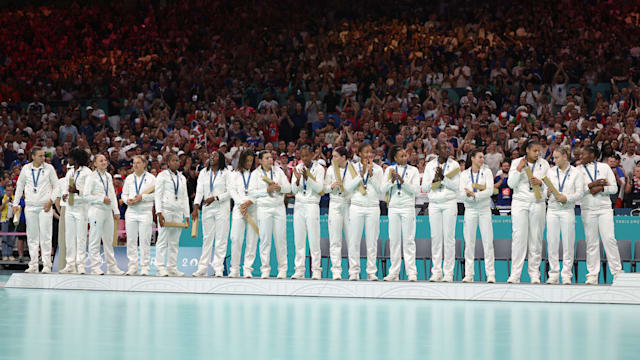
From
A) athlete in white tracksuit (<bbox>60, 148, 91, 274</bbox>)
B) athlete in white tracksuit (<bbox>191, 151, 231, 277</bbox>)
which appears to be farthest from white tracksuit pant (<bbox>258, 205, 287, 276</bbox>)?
athlete in white tracksuit (<bbox>60, 148, 91, 274</bbox>)

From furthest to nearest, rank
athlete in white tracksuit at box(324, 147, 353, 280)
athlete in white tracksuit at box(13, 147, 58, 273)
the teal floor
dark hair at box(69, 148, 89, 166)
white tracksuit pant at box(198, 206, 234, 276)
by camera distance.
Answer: athlete in white tracksuit at box(13, 147, 58, 273), dark hair at box(69, 148, 89, 166), white tracksuit pant at box(198, 206, 234, 276), athlete in white tracksuit at box(324, 147, 353, 280), the teal floor

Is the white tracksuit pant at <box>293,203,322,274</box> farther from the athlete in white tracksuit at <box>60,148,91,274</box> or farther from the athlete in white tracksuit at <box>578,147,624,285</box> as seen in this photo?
the athlete in white tracksuit at <box>578,147,624,285</box>

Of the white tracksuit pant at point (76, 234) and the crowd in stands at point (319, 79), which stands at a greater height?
the crowd in stands at point (319, 79)

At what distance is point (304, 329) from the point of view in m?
9.51

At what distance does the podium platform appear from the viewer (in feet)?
40.4

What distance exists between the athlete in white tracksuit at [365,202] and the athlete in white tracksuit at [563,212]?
275 cm

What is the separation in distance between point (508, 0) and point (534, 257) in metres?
13.2

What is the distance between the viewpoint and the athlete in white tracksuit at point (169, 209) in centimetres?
1411

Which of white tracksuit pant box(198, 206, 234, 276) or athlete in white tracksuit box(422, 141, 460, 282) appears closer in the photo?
athlete in white tracksuit box(422, 141, 460, 282)

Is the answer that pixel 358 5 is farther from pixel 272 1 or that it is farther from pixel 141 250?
pixel 141 250

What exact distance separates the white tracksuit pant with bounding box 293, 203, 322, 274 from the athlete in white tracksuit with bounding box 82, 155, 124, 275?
3.34 meters

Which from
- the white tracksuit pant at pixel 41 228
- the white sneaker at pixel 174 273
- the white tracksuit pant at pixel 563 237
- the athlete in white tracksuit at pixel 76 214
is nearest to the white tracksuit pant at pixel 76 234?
the athlete in white tracksuit at pixel 76 214

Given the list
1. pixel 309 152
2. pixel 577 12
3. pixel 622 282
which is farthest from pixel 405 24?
pixel 622 282

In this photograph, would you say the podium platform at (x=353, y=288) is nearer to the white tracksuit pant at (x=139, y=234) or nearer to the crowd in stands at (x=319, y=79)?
the white tracksuit pant at (x=139, y=234)
